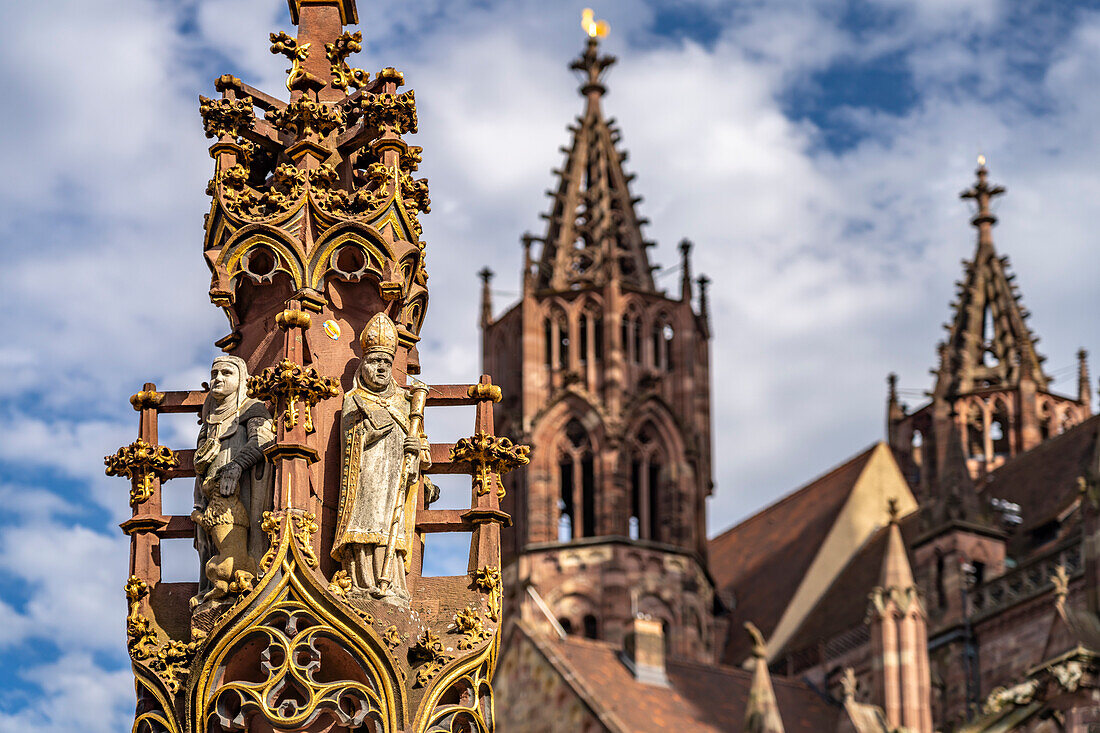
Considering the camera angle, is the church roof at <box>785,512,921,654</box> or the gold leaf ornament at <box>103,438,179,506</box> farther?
the church roof at <box>785,512,921,654</box>

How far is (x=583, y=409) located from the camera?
55781 mm

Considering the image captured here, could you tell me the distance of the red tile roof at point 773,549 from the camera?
60.8 m

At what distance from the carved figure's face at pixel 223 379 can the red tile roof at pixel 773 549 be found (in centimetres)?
4946

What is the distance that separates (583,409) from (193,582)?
45.8m

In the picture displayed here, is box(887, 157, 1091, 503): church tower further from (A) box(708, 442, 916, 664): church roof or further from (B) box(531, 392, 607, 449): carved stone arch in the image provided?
(B) box(531, 392, 607, 449): carved stone arch

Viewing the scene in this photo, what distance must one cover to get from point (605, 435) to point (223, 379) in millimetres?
45498

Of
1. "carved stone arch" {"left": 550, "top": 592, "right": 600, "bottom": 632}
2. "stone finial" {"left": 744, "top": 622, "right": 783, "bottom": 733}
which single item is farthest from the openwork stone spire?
"carved stone arch" {"left": 550, "top": 592, "right": 600, "bottom": 632}

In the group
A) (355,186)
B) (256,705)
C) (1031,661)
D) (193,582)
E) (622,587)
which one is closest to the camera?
(256,705)

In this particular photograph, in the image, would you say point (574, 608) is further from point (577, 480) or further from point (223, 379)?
point (223, 379)

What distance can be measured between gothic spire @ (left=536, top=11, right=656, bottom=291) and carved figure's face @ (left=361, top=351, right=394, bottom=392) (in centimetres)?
4725

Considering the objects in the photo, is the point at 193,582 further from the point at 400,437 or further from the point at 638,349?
the point at 638,349

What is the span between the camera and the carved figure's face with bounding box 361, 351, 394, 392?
33.6 feet

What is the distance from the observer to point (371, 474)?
9.98m

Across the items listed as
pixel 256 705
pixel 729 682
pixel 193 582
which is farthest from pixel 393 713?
pixel 729 682
